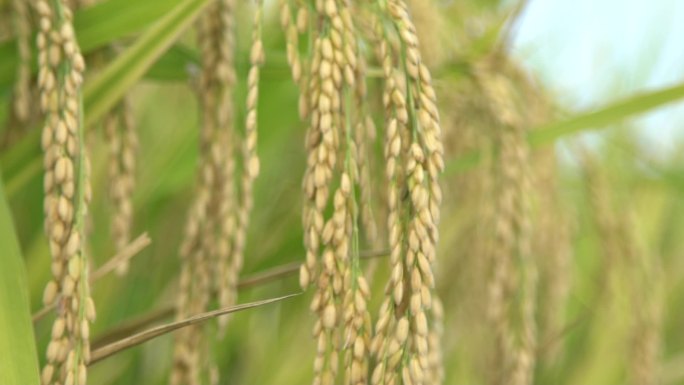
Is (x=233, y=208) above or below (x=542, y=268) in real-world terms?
above

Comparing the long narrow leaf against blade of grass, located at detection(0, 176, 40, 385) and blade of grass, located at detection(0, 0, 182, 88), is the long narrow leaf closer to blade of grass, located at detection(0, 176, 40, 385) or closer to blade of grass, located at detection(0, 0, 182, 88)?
blade of grass, located at detection(0, 0, 182, 88)

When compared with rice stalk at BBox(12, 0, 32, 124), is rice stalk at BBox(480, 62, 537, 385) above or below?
below

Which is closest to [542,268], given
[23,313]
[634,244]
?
[634,244]

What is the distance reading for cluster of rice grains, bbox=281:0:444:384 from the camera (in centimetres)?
84

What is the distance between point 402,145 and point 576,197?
2186mm

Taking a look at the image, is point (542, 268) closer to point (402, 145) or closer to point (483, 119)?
point (483, 119)

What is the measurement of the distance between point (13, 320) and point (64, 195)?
0.13m

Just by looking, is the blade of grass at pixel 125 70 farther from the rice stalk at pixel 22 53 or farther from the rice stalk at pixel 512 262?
the rice stalk at pixel 512 262

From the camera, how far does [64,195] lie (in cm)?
91

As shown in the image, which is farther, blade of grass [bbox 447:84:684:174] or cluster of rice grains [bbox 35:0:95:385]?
blade of grass [bbox 447:84:684:174]

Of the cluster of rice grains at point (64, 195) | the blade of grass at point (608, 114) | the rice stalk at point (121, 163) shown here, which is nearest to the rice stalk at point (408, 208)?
the cluster of rice grains at point (64, 195)

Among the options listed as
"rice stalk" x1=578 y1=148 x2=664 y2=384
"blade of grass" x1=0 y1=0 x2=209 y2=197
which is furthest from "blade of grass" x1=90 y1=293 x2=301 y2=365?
"rice stalk" x1=578 y1=148 x2=664 y2=384

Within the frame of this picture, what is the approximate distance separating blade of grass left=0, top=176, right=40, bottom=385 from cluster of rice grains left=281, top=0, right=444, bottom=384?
27 centimetres

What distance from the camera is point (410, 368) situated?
2.79 ft
